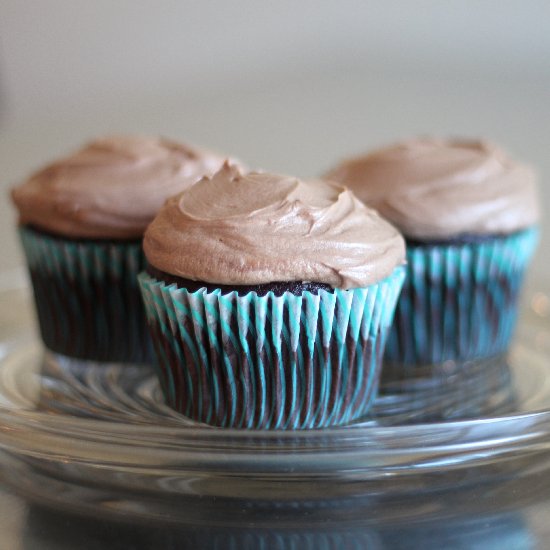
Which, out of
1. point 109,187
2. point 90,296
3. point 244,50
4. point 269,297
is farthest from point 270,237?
point 244,50

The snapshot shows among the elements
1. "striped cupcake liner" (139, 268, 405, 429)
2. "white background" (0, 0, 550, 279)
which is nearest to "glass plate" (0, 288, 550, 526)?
"striped cupcake liner" (139, 268, 405, 429)

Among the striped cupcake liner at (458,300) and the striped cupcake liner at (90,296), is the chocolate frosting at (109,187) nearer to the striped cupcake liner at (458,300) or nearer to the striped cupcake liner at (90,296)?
the striped cupcake liner at (90,296)

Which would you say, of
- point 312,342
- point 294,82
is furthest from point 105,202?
point 294,82

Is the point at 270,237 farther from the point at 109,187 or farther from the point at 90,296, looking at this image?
the point at 90,296

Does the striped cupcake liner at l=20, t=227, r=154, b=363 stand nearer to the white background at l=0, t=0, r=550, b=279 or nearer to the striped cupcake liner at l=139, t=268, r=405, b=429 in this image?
the striped cupcake liner at l=139, t=268, r=405, b=429

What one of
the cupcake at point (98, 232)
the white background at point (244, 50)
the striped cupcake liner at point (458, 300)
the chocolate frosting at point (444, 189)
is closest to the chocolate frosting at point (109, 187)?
the cupcake at point (98, 232)
